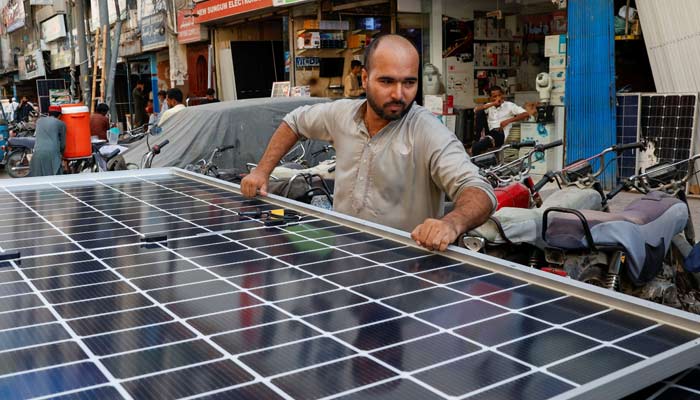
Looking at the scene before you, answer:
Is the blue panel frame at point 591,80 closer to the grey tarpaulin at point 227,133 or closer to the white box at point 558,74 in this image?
the white box at point 558,74

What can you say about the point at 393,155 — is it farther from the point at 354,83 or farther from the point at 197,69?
the point at 197,69

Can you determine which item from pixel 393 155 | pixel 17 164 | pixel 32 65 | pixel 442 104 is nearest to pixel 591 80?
pixel 442 104

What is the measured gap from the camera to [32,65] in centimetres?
4253

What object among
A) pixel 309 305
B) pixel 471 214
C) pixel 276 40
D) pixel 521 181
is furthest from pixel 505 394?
pixel 276 40

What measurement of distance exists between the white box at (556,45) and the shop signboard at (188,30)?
13.3 m

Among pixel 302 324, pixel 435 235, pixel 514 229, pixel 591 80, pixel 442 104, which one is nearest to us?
pixel 302 324

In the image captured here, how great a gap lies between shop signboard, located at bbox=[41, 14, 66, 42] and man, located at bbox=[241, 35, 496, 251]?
121 ft

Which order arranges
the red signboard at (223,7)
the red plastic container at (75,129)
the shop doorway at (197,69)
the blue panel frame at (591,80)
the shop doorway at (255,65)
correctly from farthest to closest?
the shop doorway at (197,69) < the shop doorway at (255,65) < the red signboard at (223,7) < the red plastic container at (75,129) < the blue panel frame at (591,80)

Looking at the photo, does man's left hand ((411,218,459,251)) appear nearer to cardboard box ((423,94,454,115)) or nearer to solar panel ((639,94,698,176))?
solar panel ((639,94,698,176))

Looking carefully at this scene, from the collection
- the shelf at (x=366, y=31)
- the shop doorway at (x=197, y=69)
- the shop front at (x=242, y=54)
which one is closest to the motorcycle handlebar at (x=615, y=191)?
the shelf at (x=366, y=31)

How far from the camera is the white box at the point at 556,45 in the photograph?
39.3 ft

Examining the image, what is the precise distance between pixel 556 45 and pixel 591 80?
88 centimetres

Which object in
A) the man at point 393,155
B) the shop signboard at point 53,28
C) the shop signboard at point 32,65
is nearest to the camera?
the man at point 393,155

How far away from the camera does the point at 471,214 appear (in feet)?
9.23
